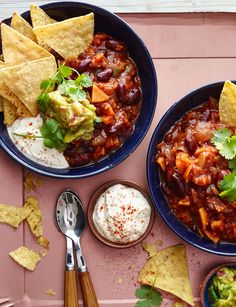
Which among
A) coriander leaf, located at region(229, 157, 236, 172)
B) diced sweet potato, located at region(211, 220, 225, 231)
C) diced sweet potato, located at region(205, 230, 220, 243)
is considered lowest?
diced sweet potato, located at region(205, 230, 220, 243)

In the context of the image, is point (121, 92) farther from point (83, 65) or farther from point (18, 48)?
point (18, 48)

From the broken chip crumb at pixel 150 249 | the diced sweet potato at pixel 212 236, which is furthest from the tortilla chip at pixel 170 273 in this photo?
the diced sweet potato at pixel 212 236

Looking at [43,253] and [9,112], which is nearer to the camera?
[9,112]

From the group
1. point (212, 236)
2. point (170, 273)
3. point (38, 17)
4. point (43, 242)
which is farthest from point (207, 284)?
point (38, 17)

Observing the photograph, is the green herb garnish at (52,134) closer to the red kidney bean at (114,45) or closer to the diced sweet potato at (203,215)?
the red kidney bean at (114,45)

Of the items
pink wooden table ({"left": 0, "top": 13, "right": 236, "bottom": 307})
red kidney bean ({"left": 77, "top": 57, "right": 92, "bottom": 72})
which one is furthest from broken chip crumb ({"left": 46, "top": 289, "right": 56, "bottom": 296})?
red kidney bean ({"left": 77, "top": 57, "right": 92, "bottom": 72})

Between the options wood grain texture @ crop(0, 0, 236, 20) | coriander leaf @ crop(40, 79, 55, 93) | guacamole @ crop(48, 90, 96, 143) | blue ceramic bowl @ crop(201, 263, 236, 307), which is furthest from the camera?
wood grain texture @ crop(0, 0, 236, 20)

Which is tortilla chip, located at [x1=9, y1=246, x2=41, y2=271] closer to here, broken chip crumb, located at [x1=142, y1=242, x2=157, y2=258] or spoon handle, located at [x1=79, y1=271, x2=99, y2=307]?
spoon handle, located at [x1=79, y1=271, x2=99, y2=307]
